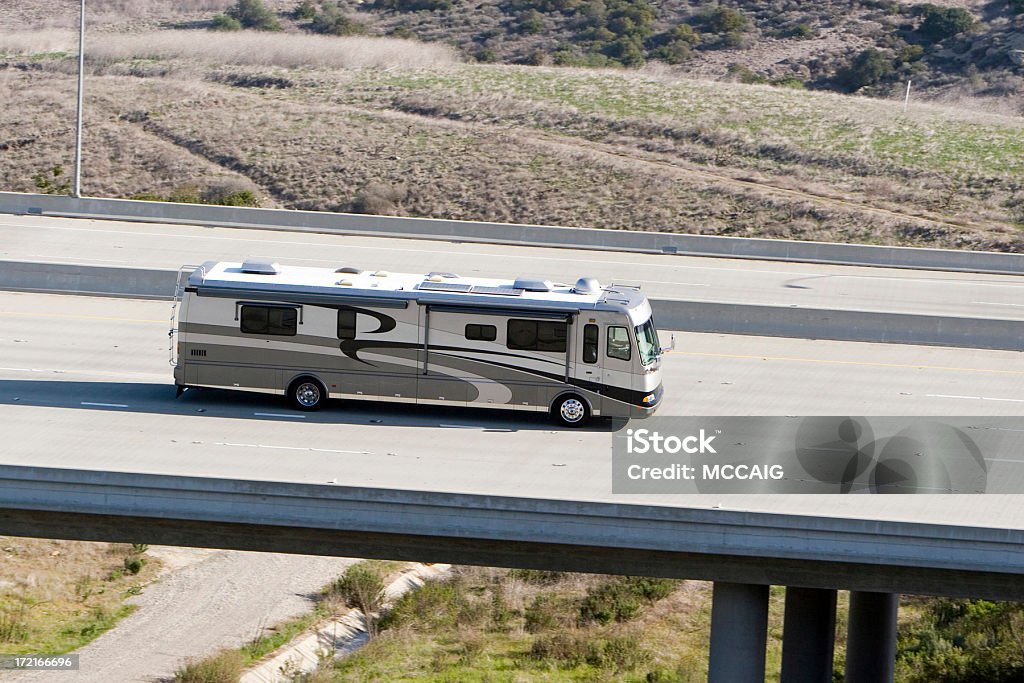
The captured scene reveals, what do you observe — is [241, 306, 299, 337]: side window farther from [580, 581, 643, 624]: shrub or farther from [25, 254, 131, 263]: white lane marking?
[25, 254, 131, 263]: white lane marking

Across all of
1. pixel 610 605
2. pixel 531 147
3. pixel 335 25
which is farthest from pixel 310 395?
pixel 335 25

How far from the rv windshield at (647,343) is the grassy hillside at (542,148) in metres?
31.5

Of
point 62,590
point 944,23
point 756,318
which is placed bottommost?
point 62,590

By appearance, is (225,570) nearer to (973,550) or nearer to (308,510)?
(308,510)

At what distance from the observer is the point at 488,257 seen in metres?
39.9

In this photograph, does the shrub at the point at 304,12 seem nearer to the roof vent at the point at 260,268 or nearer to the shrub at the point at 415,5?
the shrub at the point at 415,5

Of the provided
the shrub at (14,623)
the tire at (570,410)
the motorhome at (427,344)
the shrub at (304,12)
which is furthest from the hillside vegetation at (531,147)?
the tire at (570,410)

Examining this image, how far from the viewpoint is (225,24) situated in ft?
279

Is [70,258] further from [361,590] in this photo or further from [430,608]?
[430,608]

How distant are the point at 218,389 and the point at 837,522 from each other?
10812 mm

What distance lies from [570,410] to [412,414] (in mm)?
2611

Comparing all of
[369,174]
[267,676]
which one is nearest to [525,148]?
[369,174]

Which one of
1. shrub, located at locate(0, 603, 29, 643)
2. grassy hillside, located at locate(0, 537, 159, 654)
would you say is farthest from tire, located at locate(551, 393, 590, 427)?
shrub, located at locate(0, 603, 29, 643)

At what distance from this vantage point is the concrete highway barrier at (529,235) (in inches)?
1619
